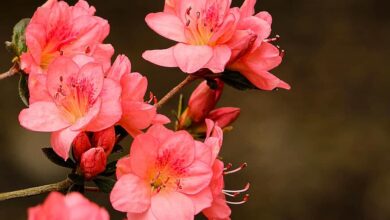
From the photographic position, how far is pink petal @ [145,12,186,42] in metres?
0.83

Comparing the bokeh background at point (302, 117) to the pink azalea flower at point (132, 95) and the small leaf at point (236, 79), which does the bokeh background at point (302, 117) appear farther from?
the pink azalea flower at point (132, 95)

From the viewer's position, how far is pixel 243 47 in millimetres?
783

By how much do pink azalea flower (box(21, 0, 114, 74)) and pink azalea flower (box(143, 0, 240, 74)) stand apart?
5 cm

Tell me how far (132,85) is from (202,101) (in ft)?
0.58

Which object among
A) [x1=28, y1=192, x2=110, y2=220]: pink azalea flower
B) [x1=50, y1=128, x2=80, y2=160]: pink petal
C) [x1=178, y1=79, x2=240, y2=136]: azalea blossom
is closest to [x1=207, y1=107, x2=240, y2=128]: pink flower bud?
[x1=178, y1=79, x2=240, y2=136]: azalea blossom

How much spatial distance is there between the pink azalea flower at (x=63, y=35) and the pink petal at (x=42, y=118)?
54 mm

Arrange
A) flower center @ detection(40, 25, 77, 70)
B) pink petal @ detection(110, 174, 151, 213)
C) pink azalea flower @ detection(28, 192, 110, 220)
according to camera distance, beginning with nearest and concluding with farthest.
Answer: pink azalea flower @ detection(28, 192, 110, 220)
pink petal @ detection(110, 174, 151, 213)
flower center @ detection(40, 25, 77, 70)

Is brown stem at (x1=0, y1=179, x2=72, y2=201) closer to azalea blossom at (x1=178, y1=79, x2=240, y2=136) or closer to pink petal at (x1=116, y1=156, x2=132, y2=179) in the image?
pink petal at (x1=116, y1=156, x2=132, y2=179)

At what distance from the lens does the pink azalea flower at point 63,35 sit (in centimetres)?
77

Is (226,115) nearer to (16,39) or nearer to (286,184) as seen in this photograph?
(16,39)

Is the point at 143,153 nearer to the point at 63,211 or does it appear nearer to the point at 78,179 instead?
the point at 78,179

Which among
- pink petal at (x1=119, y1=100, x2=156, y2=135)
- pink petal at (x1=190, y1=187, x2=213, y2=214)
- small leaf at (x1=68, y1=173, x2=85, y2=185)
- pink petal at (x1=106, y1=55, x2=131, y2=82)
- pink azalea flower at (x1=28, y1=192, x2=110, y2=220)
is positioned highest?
pink azalea flower at (x1=28, y1=192, x2=110, y2=220)

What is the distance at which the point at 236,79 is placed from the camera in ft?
2.73

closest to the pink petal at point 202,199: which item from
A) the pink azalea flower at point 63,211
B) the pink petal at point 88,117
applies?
the pink petal at point 88,117
